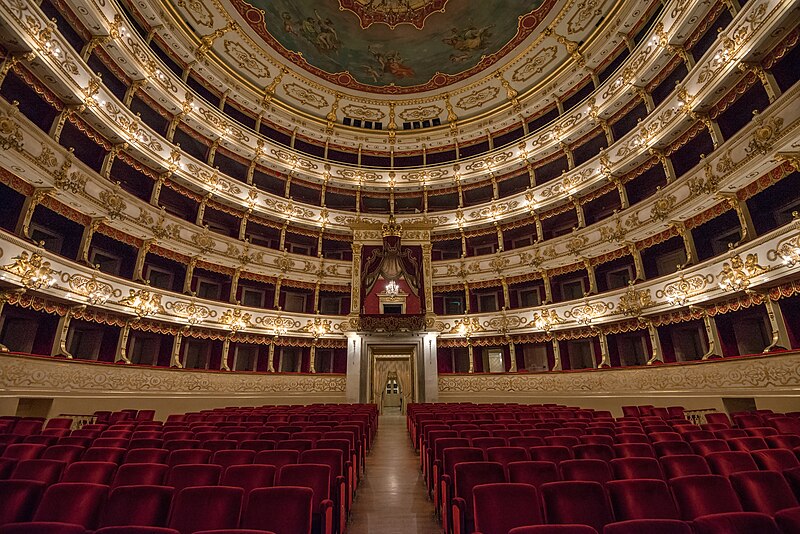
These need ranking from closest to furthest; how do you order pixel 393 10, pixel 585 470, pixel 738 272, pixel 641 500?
pixel 641 500, pixel 585 470, pixel 738 272, pixel 393 10

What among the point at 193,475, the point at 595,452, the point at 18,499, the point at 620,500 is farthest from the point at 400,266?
the point at 18,499

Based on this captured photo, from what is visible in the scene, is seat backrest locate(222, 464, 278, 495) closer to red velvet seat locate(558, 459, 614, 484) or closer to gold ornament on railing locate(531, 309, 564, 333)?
red velvet seat locate(558, 459, 614, 484)

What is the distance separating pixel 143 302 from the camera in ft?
38.7

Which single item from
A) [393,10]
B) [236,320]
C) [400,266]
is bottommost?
[236,320]

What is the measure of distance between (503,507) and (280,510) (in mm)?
1594

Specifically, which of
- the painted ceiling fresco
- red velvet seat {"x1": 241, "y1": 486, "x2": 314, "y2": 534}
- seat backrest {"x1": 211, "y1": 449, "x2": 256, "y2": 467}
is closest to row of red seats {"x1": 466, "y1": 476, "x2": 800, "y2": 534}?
red velvet seat {"x1": 241, "y1": 486, "x2": 314, "y2": 534}

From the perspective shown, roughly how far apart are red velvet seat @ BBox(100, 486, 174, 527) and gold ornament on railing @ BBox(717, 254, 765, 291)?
11841mm

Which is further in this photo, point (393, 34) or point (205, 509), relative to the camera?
point (393, 34)

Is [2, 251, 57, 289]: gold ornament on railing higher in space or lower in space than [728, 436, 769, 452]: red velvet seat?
higher

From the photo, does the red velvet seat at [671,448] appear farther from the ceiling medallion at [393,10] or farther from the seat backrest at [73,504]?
the ceiling medallion at [393,10]

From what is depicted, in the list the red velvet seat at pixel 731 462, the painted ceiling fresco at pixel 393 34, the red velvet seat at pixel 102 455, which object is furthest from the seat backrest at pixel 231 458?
the painted ceiling fresco at pixel 393 34

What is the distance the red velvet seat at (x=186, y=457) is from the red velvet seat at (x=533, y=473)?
3015 mm

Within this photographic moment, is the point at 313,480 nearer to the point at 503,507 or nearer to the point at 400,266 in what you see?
the point at 503,507

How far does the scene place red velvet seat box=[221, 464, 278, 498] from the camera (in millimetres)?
3109
